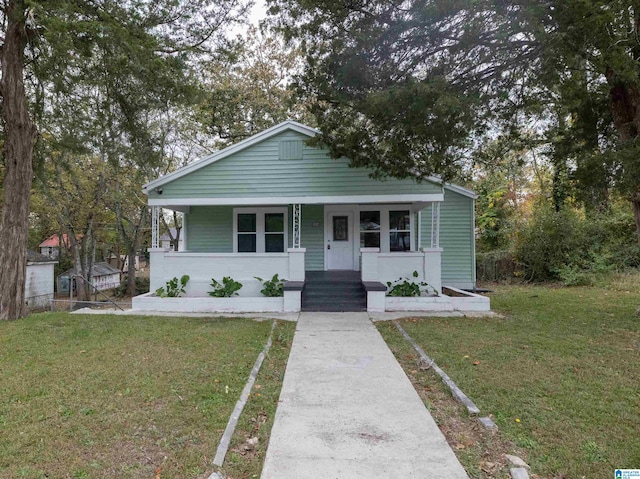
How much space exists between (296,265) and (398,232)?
3.63 m

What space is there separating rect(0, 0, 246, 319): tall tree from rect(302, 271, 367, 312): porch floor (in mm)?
5817

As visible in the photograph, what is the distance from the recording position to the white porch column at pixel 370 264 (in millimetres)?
9234

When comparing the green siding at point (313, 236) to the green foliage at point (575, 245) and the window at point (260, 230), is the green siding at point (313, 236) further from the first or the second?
the green foliage at point (575, 245)

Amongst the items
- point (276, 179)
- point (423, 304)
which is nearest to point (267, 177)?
point (276, 179)

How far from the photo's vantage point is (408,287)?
911 cm

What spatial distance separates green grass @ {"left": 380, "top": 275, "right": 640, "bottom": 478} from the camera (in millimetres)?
2725

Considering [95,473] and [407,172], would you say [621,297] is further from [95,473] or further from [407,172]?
[95,473]

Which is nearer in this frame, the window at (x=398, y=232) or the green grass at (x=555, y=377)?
the green grass at (x=555, y=377)

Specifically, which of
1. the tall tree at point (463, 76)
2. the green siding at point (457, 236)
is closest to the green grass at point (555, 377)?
the tall tree at point (463, 76)

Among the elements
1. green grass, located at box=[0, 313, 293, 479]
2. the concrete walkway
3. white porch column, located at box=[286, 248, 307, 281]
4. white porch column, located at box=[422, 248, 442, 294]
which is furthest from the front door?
the concrete walkway

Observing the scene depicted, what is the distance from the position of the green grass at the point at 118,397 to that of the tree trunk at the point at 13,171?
1.78m

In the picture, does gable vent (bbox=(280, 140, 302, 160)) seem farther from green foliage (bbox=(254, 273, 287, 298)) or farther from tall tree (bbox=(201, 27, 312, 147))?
tall tree (bbox=(201, 27, 312, 147))

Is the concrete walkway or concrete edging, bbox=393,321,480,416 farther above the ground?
concrete edging, bbox=393,321,480,416

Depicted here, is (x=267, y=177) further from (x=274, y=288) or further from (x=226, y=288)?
(x=226, y=288)
